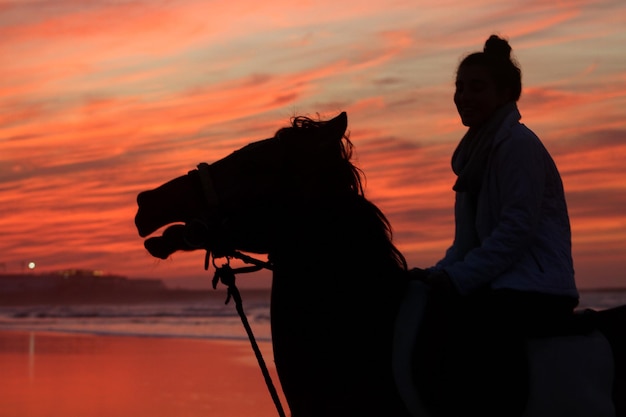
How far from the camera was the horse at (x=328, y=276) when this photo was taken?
341 centimetres

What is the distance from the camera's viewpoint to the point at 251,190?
3.58m

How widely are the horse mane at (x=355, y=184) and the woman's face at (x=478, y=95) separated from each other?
53cm

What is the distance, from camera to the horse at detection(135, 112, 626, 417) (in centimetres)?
341

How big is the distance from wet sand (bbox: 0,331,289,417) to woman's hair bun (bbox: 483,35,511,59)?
6086 mm

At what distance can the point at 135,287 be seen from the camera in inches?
4547

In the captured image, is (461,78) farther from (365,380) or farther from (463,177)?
(365,380)

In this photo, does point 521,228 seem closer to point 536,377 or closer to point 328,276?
point 536,377

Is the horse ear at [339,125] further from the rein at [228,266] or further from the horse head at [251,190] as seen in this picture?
the rein at [228,266]

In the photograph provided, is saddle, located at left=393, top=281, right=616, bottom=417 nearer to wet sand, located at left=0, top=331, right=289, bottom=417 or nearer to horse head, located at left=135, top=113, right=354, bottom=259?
horse head, located at left=135, top=113, right=354, bottom=259

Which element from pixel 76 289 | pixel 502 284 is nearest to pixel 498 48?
pixel 502 284

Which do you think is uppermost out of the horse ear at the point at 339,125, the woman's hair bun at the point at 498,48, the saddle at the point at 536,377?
the woman's hair bun at the point at 498,48

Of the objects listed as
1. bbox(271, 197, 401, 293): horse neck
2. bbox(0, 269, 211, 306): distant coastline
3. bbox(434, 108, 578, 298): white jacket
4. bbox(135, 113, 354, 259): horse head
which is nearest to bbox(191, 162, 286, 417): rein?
bbox(135, 113, 354, 259): horse head

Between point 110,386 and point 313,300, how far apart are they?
330 inches

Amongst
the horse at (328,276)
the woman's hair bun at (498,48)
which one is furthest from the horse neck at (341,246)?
the woman's hair bun at (498,48)
